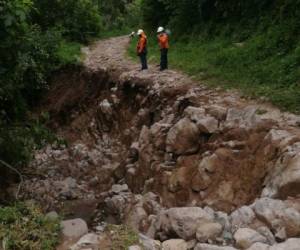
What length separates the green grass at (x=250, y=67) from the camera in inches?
440

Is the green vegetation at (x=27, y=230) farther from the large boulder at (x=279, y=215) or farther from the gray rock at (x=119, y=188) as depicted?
the gray rock at (x=119, y=188)

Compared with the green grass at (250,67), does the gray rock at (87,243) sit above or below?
below

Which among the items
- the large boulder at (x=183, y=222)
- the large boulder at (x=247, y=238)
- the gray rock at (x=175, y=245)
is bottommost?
the gray rock at (x=175, y=245)

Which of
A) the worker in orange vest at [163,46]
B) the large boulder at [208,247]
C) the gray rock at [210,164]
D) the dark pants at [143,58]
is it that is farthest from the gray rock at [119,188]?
the large boulder at [208,247]

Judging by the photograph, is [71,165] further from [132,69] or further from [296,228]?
[296,228]

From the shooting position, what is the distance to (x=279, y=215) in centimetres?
688

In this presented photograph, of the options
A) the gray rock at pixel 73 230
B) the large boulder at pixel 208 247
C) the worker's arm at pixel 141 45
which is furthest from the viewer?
the worker's arm at pixel 141 45

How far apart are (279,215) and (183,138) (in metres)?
4.29

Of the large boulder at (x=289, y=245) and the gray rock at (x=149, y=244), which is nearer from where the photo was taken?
the large boulder at (x=289, y=245)

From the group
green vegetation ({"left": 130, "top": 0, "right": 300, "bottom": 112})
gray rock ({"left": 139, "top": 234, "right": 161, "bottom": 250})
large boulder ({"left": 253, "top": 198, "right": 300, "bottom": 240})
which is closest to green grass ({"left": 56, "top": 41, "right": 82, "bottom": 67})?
green vegetation ({"left": 130, "top": 0, "right": 300, "bottom": 112})

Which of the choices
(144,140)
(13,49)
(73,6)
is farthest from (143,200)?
(73,6)

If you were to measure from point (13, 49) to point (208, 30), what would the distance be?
34.1 feet

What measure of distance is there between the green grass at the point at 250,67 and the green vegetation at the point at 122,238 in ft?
14.9

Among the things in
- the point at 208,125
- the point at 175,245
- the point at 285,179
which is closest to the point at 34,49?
the point at 208,125
